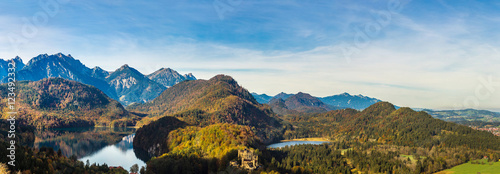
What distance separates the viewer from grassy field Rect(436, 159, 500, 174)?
162750mm

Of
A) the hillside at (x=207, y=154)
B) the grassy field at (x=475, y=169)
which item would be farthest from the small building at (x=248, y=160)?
the grassy field at (x=475, y=169)

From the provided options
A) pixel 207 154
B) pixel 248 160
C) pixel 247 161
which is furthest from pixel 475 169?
pixel 207 154

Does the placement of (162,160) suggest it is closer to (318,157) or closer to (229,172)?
(229,172)

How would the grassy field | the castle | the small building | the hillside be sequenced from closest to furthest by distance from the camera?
1. the small building
2. the castle
3. the hillside
4. the grassy field

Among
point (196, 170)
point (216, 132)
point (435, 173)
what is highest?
point (216, 132)

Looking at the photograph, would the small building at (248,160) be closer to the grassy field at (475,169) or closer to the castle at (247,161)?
the castle at (247,161)

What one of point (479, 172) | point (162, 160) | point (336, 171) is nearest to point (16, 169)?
point (162, 160)

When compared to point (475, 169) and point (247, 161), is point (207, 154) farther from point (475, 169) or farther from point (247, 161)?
point (475, 169)

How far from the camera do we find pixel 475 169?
17100cm

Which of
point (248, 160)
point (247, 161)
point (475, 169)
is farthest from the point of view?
point (475, 169)

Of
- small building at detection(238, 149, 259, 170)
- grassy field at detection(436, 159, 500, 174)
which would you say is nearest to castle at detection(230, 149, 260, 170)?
small building at detection(238, 149, 259, 170)

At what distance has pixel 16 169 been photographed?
246 feet

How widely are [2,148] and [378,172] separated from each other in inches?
7070

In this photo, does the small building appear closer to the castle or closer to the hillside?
the castle
